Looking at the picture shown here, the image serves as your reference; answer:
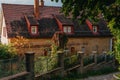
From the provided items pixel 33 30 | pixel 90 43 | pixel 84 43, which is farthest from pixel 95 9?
pixel 90 43

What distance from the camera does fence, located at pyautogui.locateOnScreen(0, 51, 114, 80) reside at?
1683 cm

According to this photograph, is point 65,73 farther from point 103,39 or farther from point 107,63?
point 103,39

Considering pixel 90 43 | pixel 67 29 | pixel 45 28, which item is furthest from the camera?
pixel 90 43

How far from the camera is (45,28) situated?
3812 cm

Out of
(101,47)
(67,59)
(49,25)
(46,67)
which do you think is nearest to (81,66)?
(67,59)

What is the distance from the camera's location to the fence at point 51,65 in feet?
55.2

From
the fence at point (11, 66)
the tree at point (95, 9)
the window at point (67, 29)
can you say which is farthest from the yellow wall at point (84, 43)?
the tree at point (95, 9)

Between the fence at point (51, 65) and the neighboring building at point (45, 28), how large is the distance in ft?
Result: 34.1

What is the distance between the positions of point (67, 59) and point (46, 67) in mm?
3334

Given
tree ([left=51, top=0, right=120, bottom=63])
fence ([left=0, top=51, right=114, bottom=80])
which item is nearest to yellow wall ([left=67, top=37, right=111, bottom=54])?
fence ([left=0, top=51, right=114, bottom=80])

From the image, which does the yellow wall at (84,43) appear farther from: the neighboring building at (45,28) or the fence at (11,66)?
the fence at (11,66)

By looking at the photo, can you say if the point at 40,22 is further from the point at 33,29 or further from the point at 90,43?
the point at 90,43

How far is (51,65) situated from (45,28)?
57.9 ft

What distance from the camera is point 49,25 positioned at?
38812 millimetres
